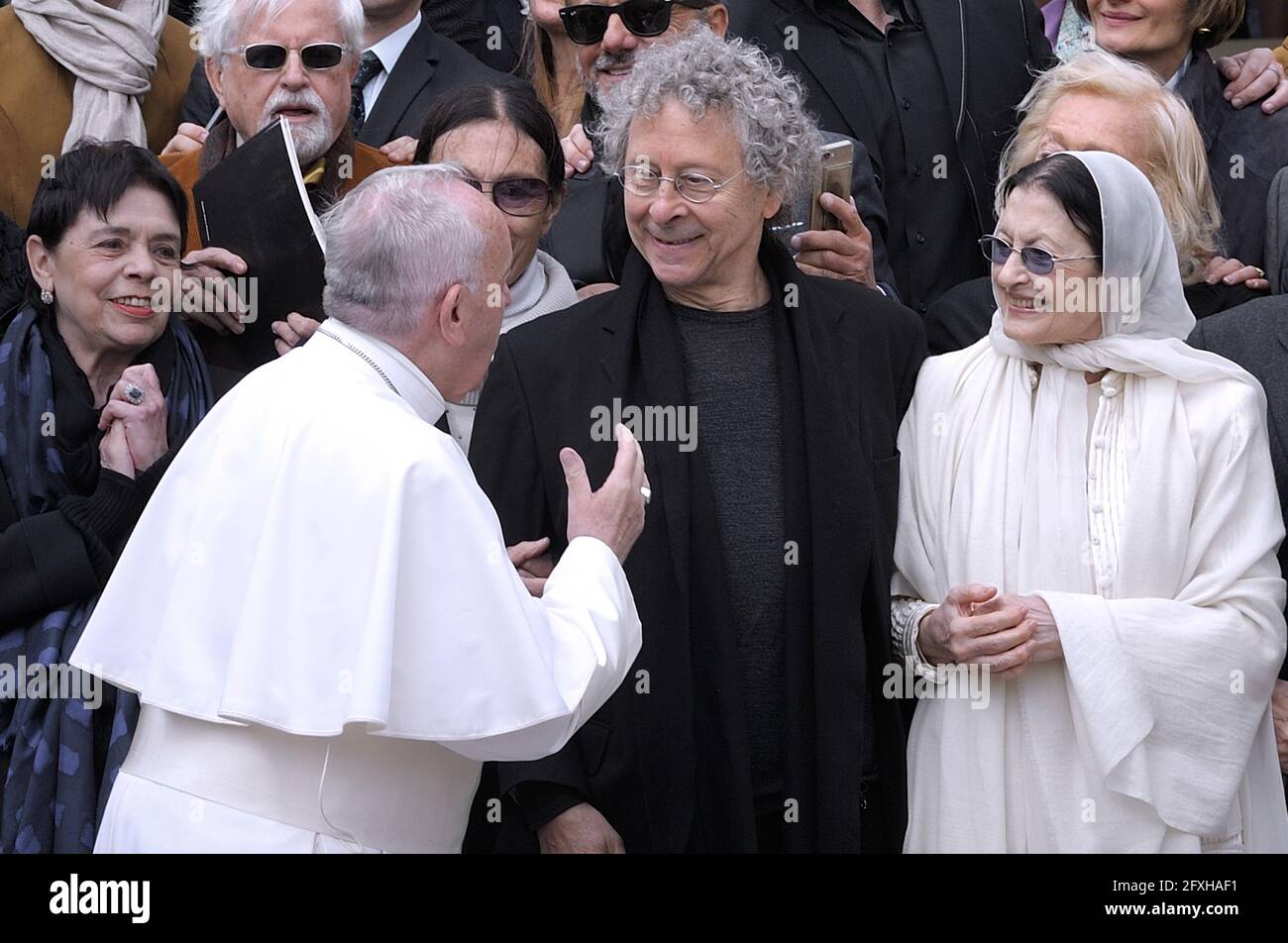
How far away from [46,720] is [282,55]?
1934mm

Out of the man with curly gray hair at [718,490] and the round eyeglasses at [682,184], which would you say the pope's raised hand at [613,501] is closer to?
the man with curly gray hair at [718,490]

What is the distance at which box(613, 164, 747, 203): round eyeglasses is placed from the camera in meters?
4.05

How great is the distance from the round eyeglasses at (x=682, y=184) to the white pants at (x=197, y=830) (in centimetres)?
159

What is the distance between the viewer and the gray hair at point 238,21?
16.3 ft

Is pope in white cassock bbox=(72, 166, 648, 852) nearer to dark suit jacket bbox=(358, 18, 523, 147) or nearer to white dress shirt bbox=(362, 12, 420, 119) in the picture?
dark suit jacket bbox=(358, 18, 523, 147)

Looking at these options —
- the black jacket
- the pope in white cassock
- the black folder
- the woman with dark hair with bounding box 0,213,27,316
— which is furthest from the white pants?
the black jacket

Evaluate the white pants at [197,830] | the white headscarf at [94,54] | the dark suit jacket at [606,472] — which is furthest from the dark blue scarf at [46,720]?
the white headscarf at [94,54]

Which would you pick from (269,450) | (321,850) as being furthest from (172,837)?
(269,450)

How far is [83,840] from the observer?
409cm

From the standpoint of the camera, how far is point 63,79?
220 inches

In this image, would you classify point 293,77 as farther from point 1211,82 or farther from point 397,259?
point 1211,82

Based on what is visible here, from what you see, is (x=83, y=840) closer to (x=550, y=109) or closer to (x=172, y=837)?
(x=172, y=837)

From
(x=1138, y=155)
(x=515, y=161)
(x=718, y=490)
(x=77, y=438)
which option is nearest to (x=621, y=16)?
(x=515, y=161)

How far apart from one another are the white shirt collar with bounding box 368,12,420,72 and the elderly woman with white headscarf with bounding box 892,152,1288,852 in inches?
89.3
